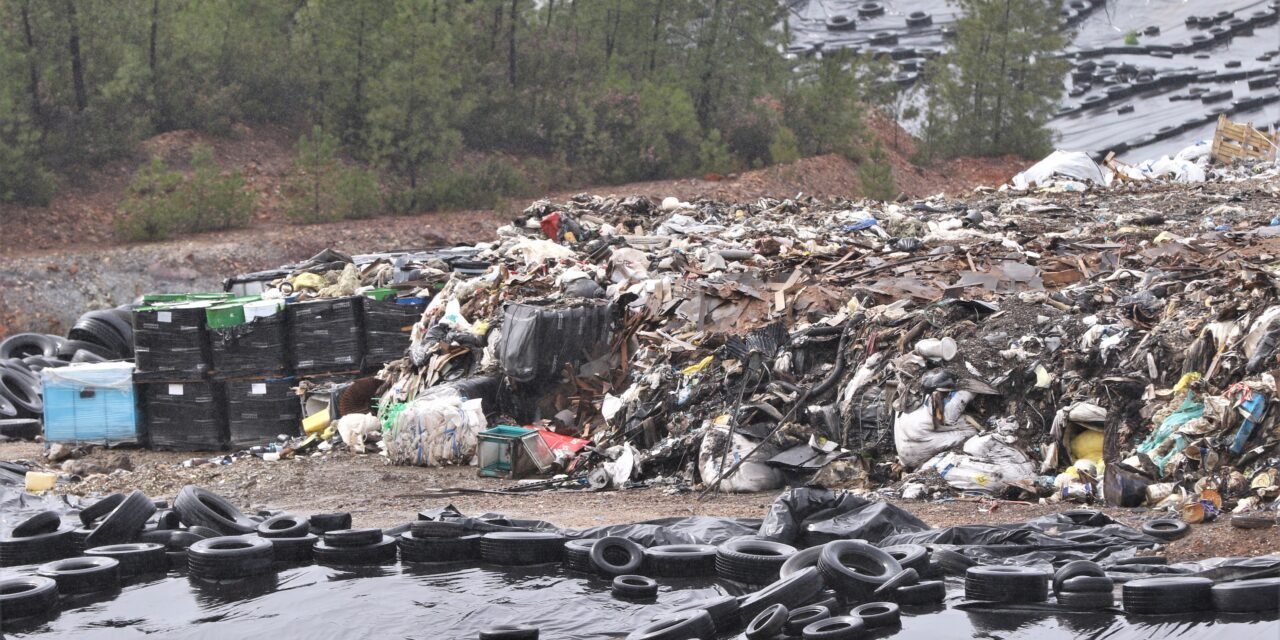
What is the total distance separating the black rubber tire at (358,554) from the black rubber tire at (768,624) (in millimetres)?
2484

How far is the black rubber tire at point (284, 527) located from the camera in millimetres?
6930

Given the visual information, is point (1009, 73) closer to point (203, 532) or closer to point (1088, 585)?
point (203, 532)

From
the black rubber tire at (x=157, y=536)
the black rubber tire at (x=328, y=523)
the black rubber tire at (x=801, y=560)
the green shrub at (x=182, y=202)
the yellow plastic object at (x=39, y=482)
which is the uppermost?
the green shrub at (x=182, y=202)

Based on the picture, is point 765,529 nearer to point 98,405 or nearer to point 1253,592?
point 1253,592

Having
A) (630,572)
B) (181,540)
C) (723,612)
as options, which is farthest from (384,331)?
(723,612)

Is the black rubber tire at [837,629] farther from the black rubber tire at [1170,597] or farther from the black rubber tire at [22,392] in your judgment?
the black rubber tire at [22,392]

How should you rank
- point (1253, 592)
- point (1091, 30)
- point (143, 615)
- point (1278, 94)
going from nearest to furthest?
point (1253, 592), point (143, 615), point (1278, 94), point (1091, 30)

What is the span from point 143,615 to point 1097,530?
5.00 m

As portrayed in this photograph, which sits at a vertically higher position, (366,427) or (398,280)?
(398,280)

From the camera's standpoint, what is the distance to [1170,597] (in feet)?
16.0

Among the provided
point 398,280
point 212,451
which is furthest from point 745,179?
point 212,451

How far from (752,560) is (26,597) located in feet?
11.7

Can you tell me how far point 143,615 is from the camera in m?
5.80

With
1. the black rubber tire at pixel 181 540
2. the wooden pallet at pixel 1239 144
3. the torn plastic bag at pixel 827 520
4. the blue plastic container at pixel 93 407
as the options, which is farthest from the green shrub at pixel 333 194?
the torn plastic bag at pixel 827 520
